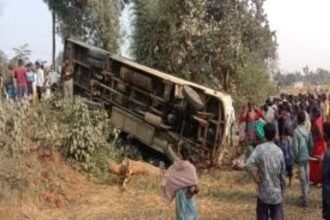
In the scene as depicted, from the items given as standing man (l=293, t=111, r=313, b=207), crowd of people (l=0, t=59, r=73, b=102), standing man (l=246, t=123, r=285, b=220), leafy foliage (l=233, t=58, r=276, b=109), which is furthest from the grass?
Result: leafy foliage (l=233, t=58, r=276, b=109)

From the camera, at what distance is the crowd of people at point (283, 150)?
823cm

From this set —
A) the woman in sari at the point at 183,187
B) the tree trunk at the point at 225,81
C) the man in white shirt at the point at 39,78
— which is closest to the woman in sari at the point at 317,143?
the woman in sari at the point at 183,187

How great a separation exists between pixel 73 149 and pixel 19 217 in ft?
13.8

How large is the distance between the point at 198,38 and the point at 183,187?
15585mm

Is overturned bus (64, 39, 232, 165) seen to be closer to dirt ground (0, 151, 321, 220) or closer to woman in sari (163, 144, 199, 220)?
dirt ground (0, 151, 321, 220)

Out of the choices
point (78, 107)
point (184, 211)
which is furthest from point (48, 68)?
point (184, 211)

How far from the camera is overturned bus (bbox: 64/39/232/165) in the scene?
637 inches

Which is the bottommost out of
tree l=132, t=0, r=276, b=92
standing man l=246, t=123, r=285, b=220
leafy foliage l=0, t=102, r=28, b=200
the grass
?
the grass

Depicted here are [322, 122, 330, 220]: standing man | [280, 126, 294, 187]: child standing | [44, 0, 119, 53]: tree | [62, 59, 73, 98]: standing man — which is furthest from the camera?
[44, 0, 119, 53]: tree

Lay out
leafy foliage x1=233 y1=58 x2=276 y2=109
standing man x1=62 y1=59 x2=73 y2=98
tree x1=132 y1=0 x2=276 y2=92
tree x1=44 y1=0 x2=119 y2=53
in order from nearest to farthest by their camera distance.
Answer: standing man x1=62 y1=59 x2=73 y2=98 → tree x1=132 y1=0 x2=276 y2=92 → leafy foliage x1=233 y1=58 x2=276 y2=109 → tree x1=44 y1=0 x2=119 y2=53

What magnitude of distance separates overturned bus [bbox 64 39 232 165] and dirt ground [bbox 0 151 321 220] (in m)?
1.32

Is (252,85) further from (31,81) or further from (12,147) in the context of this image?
(12,147)

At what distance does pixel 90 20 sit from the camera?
4178 cm

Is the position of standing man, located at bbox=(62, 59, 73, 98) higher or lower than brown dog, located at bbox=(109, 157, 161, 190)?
higher
